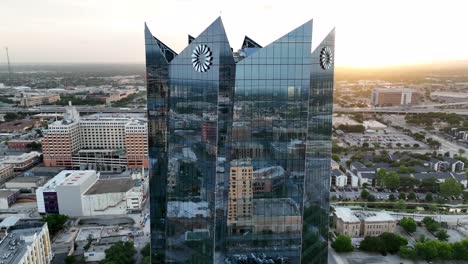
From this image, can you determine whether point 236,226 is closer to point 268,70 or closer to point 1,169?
point 268,70

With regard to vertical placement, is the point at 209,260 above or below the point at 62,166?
above

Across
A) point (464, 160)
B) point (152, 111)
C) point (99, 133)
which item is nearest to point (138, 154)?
point (99, 133)


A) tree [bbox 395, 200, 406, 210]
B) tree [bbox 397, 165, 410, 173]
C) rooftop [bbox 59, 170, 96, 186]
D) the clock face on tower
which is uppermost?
the clock face on tower

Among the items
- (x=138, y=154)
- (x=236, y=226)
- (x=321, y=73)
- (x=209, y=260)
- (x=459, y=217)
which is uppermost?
(x=321, y=73)

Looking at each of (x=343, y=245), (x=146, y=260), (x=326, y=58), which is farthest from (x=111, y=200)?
(x=326, y=58)

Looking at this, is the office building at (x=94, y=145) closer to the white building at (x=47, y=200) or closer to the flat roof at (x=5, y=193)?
the flat roof at (x=5, y=193)

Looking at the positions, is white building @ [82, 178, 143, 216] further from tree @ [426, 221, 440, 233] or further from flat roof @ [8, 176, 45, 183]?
tree @ [426, 221, 440, 233]

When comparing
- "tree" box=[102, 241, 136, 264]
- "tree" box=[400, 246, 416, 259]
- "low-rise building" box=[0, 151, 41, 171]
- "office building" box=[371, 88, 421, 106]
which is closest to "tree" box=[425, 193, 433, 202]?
"tree" box=[400, 246, 416, 259]
